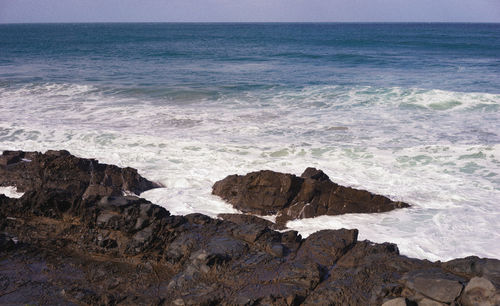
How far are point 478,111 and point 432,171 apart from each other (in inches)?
350

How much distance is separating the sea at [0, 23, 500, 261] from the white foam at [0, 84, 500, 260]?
1.6 inches

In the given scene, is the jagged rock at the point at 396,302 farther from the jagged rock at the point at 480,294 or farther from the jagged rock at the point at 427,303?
the jagged rock at the point at 480,294

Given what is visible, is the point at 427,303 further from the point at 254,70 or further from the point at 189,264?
the point at 254,70

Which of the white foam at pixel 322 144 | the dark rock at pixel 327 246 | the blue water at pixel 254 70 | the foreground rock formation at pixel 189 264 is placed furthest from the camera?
the blue water at pixel 254 70

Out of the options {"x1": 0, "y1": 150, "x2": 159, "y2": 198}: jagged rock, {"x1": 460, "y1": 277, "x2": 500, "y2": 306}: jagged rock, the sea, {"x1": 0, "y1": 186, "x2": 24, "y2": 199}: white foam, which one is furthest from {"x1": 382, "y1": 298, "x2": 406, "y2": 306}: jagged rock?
{"x1": 0, "y1": 186, "x2": 24, "y2": 199}: white foam

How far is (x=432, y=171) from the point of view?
438 inches

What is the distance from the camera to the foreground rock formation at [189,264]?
187 inches

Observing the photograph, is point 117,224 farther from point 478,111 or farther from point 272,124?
point 478,111

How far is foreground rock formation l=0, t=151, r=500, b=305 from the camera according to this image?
475 centimetres

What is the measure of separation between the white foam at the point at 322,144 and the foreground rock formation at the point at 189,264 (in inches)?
84.3

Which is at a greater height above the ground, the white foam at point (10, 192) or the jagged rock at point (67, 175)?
the jagged rock at point (67, 175)

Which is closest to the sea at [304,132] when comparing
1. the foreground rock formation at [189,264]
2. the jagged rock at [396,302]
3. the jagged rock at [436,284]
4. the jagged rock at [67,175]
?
the jagged rock at [67,175]

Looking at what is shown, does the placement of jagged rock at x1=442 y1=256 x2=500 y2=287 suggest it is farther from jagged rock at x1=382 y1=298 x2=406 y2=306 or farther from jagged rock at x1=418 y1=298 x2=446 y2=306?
jagged rock at x1=382 y1=298 x2=406 y2=306

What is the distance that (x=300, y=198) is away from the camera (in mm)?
8352
